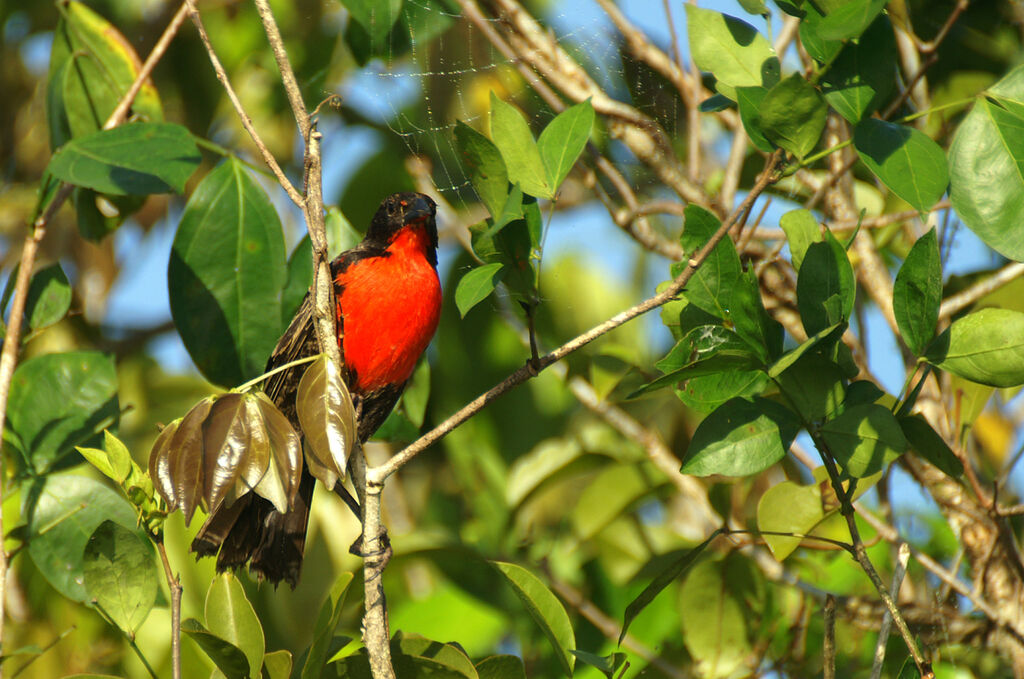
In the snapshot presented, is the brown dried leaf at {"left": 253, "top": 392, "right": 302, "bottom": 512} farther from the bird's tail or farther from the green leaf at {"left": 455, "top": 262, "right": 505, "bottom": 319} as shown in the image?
the bird's tail

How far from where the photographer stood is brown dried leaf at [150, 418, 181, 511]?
1.38 meters

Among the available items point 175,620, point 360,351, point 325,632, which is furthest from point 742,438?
point 360,351

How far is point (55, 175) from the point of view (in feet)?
7.41

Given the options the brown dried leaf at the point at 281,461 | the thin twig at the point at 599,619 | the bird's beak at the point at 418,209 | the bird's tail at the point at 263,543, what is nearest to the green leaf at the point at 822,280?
the brown dried leaf at the point at 281,461

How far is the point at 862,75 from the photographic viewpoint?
68.1 inches

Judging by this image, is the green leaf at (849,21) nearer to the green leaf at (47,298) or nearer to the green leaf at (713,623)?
the green leaf at (713,623)

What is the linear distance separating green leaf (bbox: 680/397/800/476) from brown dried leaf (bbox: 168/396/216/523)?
2.57ft

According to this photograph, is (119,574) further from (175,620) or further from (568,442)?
(568,442)

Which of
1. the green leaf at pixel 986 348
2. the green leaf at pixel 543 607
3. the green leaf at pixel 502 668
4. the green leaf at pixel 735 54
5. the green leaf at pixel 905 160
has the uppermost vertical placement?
the green leaf at pixel 735 54

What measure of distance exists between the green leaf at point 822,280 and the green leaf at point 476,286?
51 cm

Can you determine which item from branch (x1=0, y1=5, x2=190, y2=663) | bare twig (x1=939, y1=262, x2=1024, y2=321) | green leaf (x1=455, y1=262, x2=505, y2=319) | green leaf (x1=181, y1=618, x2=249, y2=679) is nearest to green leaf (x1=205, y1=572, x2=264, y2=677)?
green leaf (x1=181, y1=618, x2=249, y2=679)

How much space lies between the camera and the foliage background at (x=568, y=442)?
8.77ft

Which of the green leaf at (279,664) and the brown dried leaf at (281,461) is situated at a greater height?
the brown dried leaf at (281,461)

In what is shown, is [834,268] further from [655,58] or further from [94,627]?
[94,627]
